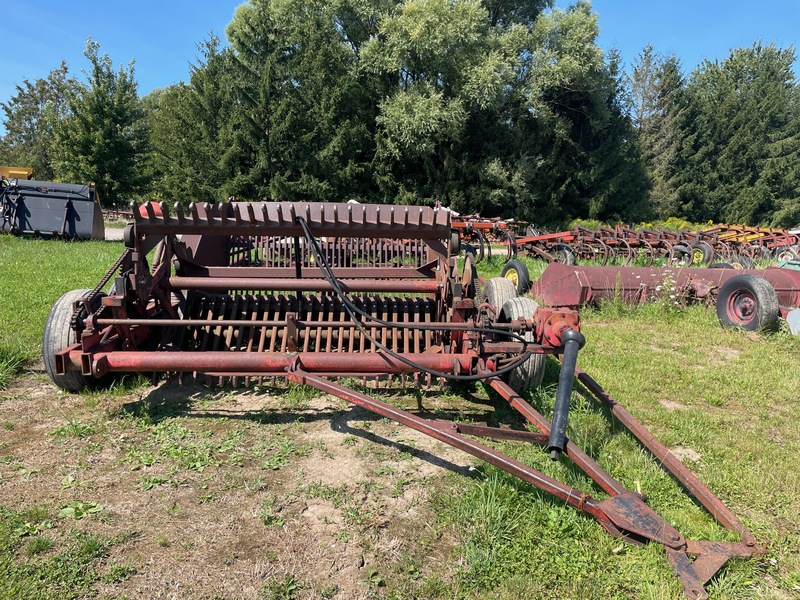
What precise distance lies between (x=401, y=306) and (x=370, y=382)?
87 centimetres

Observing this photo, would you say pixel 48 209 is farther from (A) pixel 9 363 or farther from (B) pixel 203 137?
(A) pixel 9 363

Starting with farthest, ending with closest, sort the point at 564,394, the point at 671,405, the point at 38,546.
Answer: the point at 671,405
the point at 564,394
the point at 38,546

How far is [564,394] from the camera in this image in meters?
2.39

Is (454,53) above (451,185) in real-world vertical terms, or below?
above

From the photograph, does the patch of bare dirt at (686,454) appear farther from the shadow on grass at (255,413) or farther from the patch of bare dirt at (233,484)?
the patch of bare dirt at (233,484)

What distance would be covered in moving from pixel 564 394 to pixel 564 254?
11240 mm

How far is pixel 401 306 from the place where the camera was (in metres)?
4.71

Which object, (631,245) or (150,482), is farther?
(631,245)

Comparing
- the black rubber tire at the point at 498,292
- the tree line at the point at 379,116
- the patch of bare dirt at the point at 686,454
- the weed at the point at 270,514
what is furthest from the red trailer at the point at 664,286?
the tree line at the point at 379,116

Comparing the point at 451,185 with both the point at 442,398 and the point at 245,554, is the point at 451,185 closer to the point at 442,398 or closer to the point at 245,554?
the point at 442,398

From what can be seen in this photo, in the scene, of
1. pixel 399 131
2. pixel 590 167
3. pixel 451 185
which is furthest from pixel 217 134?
pixel 590 167

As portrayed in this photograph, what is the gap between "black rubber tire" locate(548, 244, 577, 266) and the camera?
1231 cm

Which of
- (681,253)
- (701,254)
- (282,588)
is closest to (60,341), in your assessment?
(282,588)

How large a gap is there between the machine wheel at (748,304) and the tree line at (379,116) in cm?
1691
